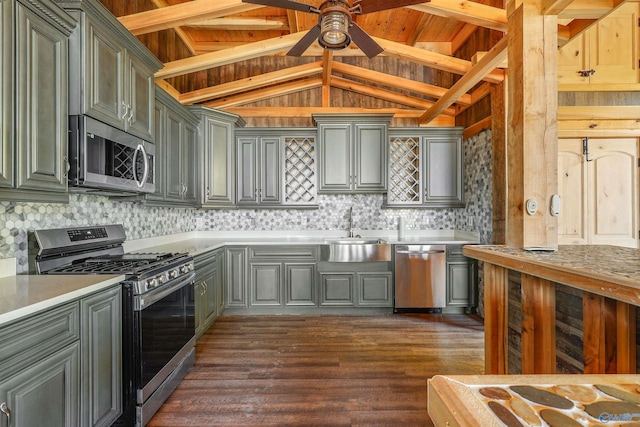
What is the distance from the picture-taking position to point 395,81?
4352 millimetres

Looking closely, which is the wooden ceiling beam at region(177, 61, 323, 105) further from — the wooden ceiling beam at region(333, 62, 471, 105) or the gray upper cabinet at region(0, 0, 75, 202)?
the gray upper cabinet at region(0, 0, 75, 202)

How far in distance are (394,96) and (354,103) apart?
581 millimetres

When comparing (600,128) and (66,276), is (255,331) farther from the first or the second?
(600,128)

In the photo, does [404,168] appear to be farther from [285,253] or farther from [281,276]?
[281,276]

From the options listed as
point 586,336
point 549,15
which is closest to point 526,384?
point 586,336

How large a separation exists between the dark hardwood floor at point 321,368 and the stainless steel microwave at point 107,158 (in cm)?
150

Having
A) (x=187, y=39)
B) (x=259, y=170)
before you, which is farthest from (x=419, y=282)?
(x=187, y=39)

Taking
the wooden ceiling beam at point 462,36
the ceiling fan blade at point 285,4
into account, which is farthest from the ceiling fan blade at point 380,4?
the wooden ceiling beam at point 462,36

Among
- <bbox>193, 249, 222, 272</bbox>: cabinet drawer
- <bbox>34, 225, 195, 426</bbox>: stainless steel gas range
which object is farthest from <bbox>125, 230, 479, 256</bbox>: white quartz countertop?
<bbox>34, 225, 195, 426</bbox>: stainless steel gas range

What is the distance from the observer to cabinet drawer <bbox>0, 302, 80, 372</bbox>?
1185mm

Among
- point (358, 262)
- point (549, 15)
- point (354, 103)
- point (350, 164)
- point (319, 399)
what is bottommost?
point (319, 399)

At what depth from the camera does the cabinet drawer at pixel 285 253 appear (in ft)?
13.1

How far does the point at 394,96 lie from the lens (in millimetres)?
4746

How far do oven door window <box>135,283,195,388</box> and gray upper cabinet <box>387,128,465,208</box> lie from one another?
2.86 meters
